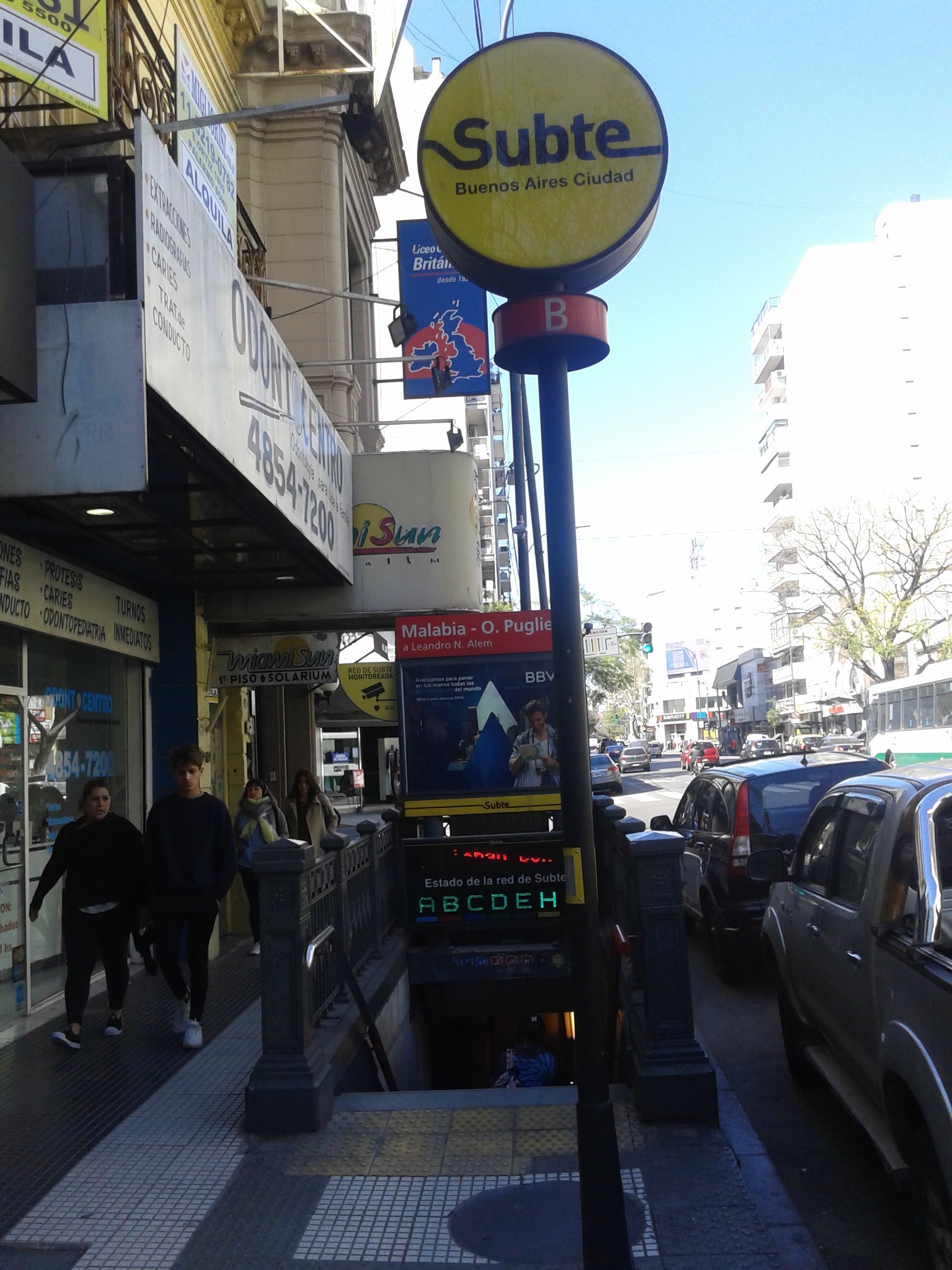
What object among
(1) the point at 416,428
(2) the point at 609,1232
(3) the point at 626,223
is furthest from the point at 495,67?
(1) the point at 416,428

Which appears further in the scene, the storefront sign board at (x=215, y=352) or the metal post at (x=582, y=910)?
the storefront sign board at (x=215, y=352)

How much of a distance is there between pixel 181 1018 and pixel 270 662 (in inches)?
194

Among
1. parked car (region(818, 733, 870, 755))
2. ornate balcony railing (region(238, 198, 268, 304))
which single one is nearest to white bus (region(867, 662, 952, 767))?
parked car (region(818, 733, 870, 755))

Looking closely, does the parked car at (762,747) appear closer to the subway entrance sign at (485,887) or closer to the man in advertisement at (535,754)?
the man in advertisement at (535,754)

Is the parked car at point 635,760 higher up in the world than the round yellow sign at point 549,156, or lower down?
lower down

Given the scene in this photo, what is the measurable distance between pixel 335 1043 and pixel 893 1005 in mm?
3178

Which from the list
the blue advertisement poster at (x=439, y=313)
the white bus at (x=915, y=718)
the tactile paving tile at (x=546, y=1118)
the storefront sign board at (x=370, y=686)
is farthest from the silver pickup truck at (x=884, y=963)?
the white bus at (x=915, y=718)

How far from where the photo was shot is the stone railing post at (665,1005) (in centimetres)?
540

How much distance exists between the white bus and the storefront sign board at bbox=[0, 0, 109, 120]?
818 inches

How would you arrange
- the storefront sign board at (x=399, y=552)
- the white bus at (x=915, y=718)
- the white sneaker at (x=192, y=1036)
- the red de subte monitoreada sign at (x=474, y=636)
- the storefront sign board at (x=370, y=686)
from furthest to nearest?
the white bus at (x=915, y=718), the storefront sign board at (x=370, y=686), the storefront sign board at (x=399, y=552), the red de subte monitoreada sign at (x=474, y=636), the white sneaker at (x=192, y=1036)

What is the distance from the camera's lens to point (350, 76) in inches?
617

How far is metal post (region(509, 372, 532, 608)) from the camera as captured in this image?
66.3ft

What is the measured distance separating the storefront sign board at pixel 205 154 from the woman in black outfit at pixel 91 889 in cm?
374

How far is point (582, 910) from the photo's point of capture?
12.8 ft
